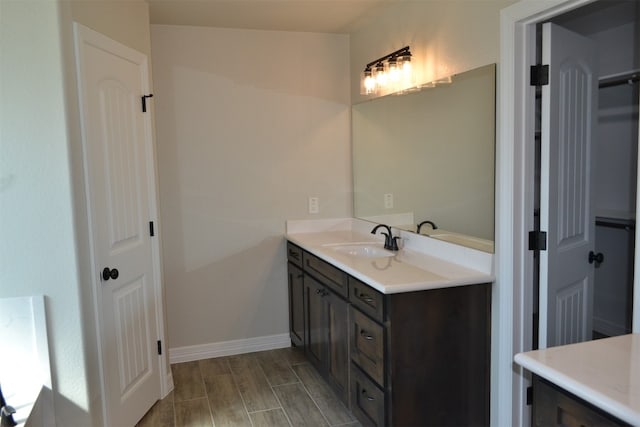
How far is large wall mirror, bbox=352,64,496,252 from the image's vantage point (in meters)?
2.48

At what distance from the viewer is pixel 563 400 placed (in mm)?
1376

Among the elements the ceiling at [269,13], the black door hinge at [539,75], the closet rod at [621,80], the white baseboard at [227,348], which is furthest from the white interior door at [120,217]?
the closet rod at [621,80]

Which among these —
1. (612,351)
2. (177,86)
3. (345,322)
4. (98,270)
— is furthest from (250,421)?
(177,86)

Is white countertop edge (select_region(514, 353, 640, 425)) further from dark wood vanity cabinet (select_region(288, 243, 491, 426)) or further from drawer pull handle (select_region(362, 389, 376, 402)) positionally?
drawer pull handle (select_region(362, 389, 376, 402))

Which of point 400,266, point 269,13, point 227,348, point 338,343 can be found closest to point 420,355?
point 400,266

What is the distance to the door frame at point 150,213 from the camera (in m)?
2.36

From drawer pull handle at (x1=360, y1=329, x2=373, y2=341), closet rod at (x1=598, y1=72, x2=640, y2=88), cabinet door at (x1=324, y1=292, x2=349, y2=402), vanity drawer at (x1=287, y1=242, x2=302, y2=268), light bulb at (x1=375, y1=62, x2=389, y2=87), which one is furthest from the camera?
vanity drawer at (x1=287, y1=242, x2=302, y2=268)

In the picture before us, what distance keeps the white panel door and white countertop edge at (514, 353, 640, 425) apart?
103 centimetres

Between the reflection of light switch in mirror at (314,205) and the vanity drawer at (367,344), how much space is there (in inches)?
56.8

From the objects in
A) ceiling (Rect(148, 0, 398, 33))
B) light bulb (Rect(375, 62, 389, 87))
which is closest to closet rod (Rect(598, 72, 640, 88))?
light bulb (Rect(375, 62, 389, 87))

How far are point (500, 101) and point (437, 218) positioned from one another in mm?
834

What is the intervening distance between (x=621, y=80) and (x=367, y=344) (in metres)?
2.28

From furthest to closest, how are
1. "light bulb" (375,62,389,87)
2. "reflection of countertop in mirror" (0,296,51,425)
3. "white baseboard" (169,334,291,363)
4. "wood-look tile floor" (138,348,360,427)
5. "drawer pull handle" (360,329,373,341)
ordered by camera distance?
"white baseboard" (169,334,291,363) → "light bulb" (375,62,389,87) → "wood-look tile floor" (138,348,360,427) → "drawer pull handle" (360,329,373,341) → "reflection of countertop in mirror" (0,296,51,425)

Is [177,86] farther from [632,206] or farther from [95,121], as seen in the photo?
[632,206]
